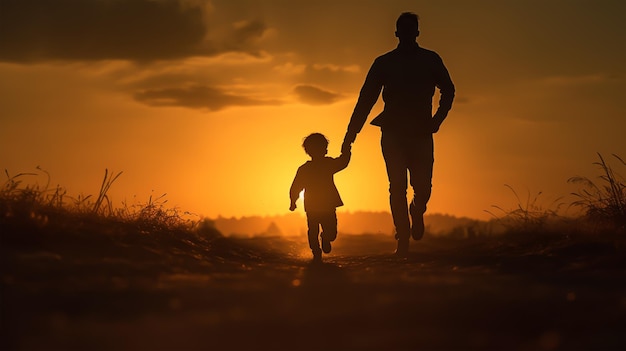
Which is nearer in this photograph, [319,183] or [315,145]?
[319,183]

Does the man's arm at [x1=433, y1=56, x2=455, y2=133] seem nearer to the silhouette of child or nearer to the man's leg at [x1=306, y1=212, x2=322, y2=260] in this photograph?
the silhouette of child

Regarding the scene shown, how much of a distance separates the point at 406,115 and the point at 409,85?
408 millimetres

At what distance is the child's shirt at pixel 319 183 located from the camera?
1238cm

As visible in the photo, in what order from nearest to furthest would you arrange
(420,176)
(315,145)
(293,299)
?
(293,299)
(420,176)
(315,145)

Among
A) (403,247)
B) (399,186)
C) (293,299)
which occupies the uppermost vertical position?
(399,186)

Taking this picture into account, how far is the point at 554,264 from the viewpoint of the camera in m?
9.61

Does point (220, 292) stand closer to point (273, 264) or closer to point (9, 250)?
point (9, 250)

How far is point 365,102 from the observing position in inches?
484

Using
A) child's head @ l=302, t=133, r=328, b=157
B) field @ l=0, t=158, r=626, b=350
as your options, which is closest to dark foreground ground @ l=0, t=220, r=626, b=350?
field @ l=0, t=158, r=626, b=350

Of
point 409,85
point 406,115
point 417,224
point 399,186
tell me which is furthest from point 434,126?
point 417,224

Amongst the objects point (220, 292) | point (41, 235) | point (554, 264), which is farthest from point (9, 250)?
point (554, 264)

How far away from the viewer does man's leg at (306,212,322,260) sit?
12.0m

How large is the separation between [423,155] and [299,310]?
20.9 feet

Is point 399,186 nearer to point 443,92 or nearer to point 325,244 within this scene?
point 325,244
